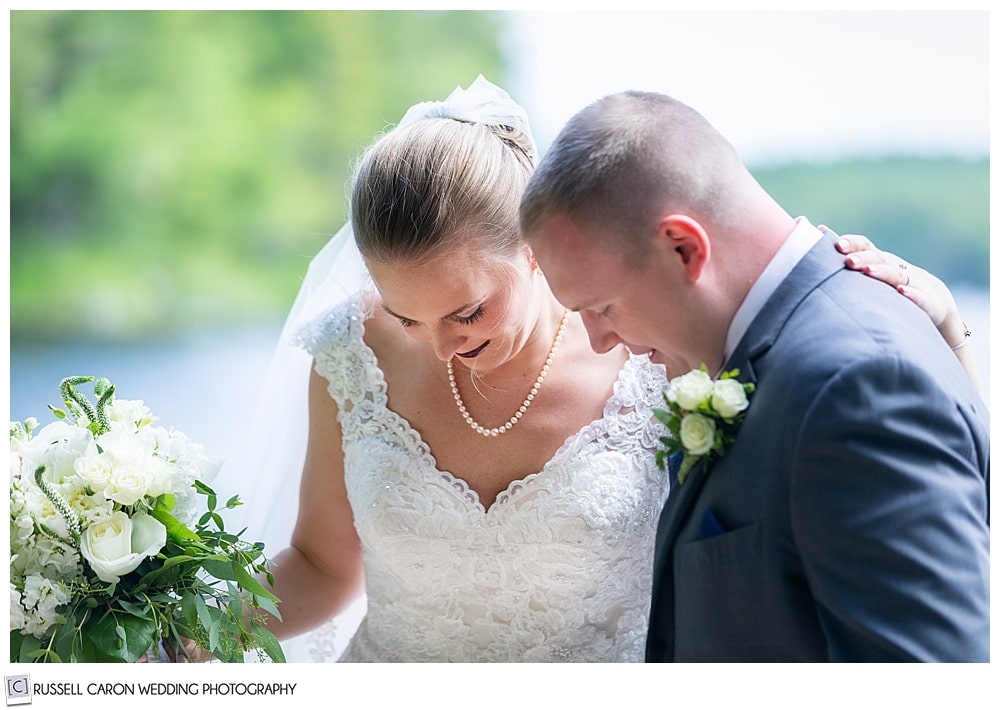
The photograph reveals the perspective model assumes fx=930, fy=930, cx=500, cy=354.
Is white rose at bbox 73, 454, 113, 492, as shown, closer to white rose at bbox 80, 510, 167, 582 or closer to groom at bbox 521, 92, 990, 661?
white rose at bbox 80, 510, 167, 582

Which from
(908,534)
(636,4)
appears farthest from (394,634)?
(636,4)

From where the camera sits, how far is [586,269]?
1.19m

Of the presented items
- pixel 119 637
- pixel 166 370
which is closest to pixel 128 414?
pixel 119 637

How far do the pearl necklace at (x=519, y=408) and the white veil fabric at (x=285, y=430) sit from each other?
313 millimetres

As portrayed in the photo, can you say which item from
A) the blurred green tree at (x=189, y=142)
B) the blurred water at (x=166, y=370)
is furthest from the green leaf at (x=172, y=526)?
the blurred water at (x=166, y=370)

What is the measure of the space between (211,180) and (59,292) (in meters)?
1.13

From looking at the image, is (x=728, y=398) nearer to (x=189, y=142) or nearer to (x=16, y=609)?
(x=16, y=609)

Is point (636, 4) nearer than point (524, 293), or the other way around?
point (636, 4)

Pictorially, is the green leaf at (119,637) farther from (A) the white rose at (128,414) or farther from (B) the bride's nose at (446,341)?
(B) the bride's nose at (446,341)

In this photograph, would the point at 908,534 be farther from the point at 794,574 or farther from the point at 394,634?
the point at 394,634

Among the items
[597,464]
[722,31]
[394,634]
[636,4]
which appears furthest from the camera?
[722,31]

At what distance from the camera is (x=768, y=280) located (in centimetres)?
118
